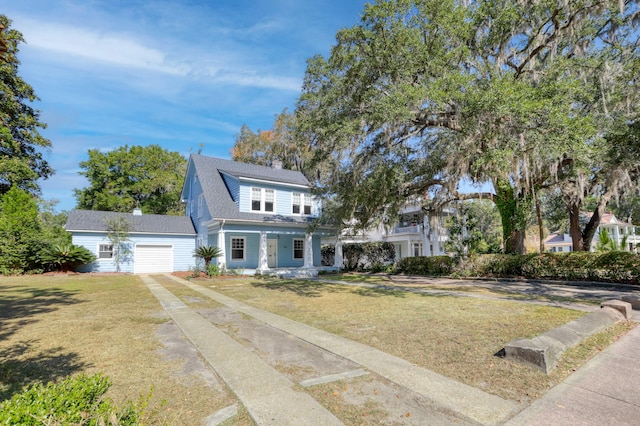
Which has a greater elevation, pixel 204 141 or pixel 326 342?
pixel 204 141

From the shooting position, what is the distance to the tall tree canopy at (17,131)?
2200 centimetres

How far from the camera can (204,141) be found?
3566 centimetres

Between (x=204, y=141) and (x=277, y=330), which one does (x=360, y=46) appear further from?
(x=204, y=141)

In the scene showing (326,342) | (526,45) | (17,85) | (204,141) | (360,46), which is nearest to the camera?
(326,342)

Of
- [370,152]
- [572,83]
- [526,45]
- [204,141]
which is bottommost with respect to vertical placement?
[370,152]

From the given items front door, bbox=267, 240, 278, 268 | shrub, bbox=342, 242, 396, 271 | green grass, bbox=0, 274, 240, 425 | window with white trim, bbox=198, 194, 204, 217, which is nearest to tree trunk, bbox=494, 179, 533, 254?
shrub, bbox=342, 242, 396, 271

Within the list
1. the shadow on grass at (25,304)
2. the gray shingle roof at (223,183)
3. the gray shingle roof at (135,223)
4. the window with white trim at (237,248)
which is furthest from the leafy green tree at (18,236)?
the window with white trim at (237,248)

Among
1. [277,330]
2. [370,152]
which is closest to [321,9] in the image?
[370,152]

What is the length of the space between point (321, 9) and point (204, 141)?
88.6ft

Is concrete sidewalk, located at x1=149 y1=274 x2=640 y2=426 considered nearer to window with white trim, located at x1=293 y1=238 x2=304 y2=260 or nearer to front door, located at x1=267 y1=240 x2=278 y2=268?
front door, located at x1=267 y1=240 x2=278 y2=268

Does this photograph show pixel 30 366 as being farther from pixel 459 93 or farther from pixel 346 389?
pixel 459 93

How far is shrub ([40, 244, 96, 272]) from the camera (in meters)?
18.3

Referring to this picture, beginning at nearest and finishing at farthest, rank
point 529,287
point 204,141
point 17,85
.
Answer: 1. point 529,287
2. point 17,85
3. point 204,141

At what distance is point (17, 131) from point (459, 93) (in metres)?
30.5
